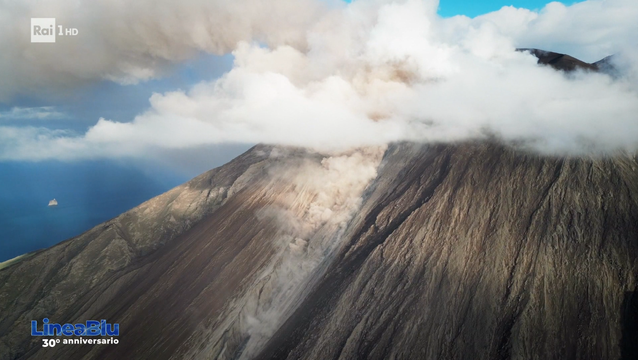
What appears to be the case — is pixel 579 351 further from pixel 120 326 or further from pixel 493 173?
pixel 120 326

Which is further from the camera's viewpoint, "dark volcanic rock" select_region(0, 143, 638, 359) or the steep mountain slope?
"dark volcanic rock" select_region(0, 143, 638, 359)

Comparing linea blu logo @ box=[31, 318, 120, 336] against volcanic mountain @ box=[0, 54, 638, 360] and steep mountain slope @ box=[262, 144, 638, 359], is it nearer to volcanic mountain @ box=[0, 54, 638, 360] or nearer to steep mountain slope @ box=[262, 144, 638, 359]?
volcanic mountain @ box=[0, 54, 638, 360]

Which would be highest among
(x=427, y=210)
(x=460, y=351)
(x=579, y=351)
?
(x=427, y=210)

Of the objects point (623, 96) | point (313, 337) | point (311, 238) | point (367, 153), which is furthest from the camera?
point (367, 153)

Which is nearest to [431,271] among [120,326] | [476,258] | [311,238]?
[476,258]

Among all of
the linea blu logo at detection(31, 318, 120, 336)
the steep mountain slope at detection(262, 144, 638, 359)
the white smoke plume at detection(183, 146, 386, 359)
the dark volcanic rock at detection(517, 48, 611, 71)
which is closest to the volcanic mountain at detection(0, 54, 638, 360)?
the steep mountain slope at detection(262, 144, 638, 359)

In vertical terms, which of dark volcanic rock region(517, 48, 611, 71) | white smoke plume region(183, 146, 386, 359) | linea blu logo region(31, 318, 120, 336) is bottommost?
linea blu logo region(31, 318, 120, 336)
